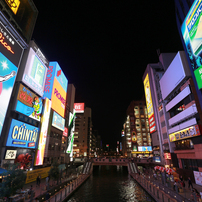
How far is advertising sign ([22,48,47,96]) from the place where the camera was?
2927 cm

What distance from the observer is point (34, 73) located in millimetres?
32094

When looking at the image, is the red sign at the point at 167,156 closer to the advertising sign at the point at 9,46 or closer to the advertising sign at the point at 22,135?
the advertising sign at the point at 22,135

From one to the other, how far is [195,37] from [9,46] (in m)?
34.3

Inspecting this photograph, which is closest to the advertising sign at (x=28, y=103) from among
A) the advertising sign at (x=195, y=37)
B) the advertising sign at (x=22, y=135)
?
the advertising sign at (x=22, y=135)

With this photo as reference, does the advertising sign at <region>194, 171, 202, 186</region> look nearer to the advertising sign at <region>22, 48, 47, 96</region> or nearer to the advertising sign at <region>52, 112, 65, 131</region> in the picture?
the advertising sign at <region>22, 48, 47, 96</region>

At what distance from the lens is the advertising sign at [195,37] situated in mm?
24484

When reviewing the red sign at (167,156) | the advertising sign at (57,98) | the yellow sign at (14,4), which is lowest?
the red sign at (167,156)

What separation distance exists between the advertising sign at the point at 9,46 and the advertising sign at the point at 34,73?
3242 millimetres

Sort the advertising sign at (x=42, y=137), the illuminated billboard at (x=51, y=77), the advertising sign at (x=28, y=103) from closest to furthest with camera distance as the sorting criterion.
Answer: the advertising sign at (x=28, y=103)
the advertising sign at (x=42, y=137)
the illuminated billboard at (x=51, y=77)

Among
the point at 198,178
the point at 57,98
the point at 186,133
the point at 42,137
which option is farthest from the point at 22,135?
the point at 186,133

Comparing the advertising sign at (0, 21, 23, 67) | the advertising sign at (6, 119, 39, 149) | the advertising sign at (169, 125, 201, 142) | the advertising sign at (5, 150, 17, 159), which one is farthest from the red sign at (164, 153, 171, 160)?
the advertising sign at (0, 21, 23, 67)

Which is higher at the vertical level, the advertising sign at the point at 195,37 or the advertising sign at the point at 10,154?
the advertising sign at the point at 195,37

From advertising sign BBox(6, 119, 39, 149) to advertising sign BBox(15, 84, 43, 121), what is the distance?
8.05 feet

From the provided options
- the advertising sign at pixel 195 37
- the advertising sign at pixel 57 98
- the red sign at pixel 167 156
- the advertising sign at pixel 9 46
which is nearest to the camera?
the advertising sign at pixel 9 46
